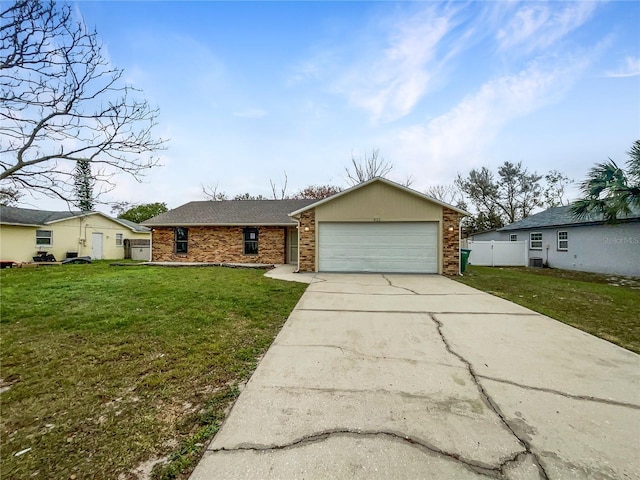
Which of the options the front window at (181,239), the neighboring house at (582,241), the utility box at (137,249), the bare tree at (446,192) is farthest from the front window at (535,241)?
the utility box at (137,249)

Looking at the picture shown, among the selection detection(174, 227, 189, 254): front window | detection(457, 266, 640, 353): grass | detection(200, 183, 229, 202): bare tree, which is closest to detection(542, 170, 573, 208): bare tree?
detection(457, 266, 640, 353): grass

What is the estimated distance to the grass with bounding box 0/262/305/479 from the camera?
6.15ft

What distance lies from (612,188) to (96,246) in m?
28.0

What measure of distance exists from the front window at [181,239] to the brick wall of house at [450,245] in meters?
12.8

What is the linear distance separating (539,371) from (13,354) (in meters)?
6.19

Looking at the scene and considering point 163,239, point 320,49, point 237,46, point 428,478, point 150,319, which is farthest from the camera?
point 163,239

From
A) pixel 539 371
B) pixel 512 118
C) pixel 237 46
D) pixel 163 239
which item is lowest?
pixel 539 371

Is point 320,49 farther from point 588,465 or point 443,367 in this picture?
point 588,465

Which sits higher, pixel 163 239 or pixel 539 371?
pixel 163 239

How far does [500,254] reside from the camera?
55.5 feet

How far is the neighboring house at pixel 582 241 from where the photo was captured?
12.3m

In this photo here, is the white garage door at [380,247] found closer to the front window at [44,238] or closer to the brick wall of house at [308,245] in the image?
the brick wall of house at [308,245]

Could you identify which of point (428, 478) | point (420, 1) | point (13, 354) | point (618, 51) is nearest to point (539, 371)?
point (428, 478)

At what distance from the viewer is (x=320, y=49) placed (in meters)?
10.0
